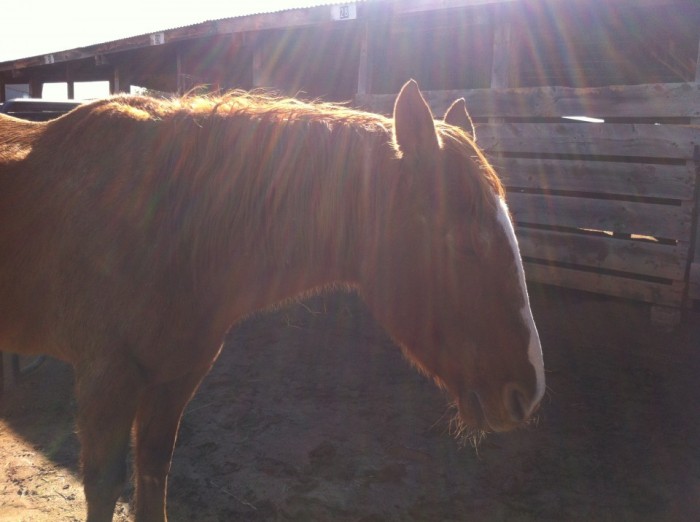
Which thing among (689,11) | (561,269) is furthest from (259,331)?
(689,11)

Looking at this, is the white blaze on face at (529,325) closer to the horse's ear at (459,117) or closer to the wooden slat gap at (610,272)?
the horse's ear at (459,117)

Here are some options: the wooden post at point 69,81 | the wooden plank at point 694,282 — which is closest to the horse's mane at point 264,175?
the wooden plank at point 694,282

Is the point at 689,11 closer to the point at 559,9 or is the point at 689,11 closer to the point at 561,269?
the point at 559,9

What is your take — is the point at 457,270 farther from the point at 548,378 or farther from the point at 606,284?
the point at 606,284

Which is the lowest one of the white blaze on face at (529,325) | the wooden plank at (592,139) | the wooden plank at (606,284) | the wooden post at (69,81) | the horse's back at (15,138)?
the wooden plank at (606,284)

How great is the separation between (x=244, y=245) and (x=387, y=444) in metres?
2.03

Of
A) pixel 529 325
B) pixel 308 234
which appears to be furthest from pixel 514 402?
pixel 308 234

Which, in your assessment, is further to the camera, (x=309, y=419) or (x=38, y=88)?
(x=38, y=88)

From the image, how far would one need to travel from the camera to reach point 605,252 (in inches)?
197

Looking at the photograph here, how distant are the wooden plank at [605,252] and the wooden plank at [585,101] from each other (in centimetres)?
122

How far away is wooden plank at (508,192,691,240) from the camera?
4.61 metres

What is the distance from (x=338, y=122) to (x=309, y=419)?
243 centimetres

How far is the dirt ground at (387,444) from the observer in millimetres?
2760

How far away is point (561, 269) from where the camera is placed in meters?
5.34
